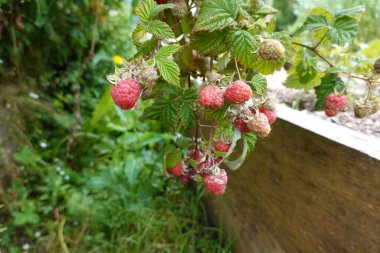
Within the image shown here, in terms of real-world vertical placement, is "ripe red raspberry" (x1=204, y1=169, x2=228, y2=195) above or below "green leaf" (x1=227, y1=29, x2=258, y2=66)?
below

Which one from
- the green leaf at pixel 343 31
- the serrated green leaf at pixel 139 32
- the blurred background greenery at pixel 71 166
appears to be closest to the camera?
the serrated green leaf at pixel 139 32

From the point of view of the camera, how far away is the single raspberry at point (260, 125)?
0.60 meters

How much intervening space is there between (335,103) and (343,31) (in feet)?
0.56

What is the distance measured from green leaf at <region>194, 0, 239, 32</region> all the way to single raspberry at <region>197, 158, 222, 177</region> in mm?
250

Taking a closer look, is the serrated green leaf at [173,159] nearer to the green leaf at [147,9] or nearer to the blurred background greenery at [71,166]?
the green leaf at [147,9]

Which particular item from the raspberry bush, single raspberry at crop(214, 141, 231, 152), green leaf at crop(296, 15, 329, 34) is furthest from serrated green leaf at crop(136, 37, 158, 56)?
green leaf at crop(296, 15, 329, 34)

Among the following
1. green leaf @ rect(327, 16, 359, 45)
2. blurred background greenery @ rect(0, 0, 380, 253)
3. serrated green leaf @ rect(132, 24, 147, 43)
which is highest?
green leaf @ rect(327, 16, 359, 45)

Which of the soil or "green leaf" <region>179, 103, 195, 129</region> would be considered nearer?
"green leaf" <region>179, 103, 195, 129</region>

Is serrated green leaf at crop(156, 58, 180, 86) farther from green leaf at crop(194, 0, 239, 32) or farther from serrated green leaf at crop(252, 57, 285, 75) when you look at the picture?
serrated green leaf at crop(252, 57, 285, 75)

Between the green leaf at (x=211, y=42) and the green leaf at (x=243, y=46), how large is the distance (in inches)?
1.2

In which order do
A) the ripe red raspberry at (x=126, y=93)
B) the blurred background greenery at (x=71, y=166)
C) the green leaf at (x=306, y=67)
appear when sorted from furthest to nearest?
the blurred background greenery at (x=71, y=166)
the green leaf at (x=306, y=67)
the ripe red raspberry at (x=126, y=93)

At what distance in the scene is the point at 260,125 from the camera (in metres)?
0.60

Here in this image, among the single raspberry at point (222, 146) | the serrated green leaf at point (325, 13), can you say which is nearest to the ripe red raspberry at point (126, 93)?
the single raspberry at point (222, 146)

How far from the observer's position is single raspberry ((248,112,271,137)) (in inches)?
23.6
